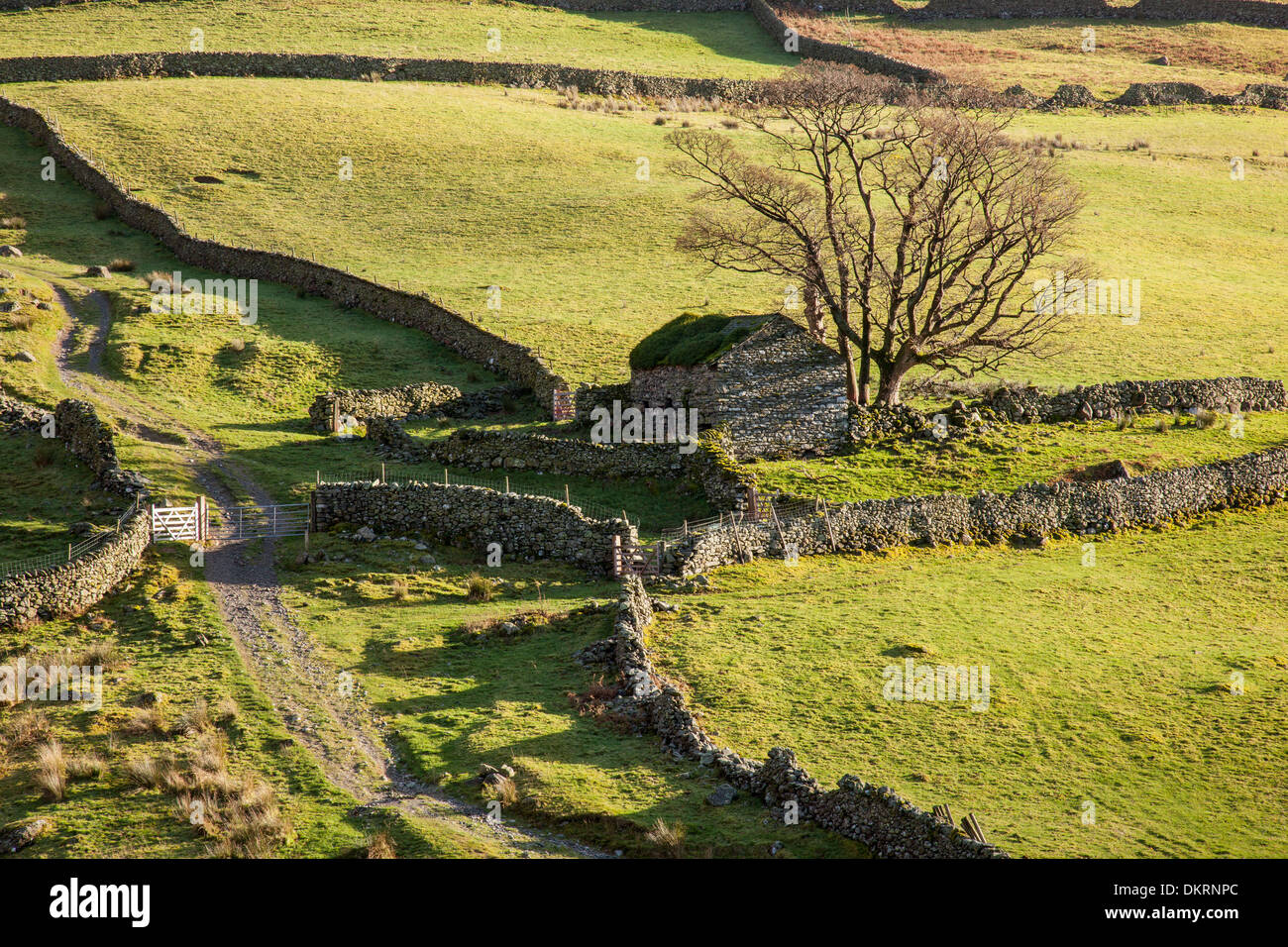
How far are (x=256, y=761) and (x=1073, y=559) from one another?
2108 centimetres

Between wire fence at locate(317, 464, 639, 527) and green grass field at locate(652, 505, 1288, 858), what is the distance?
184 inches

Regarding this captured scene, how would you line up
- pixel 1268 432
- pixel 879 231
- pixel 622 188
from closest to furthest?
pixel 1268 432, pixel 879 231, pixel 622 188

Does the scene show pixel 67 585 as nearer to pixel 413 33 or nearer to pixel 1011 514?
pixel 1011 514

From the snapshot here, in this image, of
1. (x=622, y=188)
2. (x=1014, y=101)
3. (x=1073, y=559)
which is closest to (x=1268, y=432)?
(x=1073, y=559)

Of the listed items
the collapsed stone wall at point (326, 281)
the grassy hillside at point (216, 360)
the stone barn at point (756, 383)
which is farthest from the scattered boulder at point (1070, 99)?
the stone barn at point (756, 383)

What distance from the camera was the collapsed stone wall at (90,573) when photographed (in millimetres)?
26328

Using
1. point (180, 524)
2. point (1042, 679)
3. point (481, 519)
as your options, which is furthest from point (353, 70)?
point (1042, 679)

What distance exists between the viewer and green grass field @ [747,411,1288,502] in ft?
117

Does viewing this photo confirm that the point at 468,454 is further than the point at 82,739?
Yes

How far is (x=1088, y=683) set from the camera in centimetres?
2539

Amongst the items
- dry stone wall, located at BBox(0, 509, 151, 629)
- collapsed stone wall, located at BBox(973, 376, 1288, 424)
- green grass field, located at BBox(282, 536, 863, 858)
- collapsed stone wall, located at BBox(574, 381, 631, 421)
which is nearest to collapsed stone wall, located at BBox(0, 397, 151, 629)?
dry stone wall, located at BBox(0, 509, 151, 629)

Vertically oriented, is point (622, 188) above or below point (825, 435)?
above

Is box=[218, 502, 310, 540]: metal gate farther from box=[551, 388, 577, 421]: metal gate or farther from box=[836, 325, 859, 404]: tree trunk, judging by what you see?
box=[836, 325, 859, 404]: tree trunk

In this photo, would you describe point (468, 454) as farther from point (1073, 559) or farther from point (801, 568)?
point (1073, 559)
